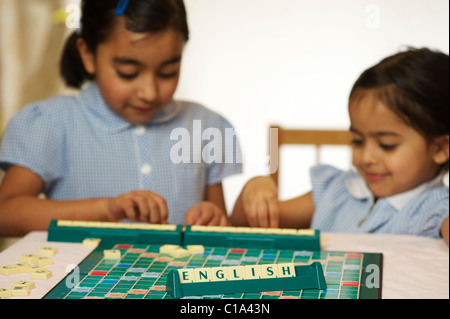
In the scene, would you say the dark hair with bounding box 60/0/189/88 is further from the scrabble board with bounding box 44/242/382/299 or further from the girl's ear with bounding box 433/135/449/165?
the girl's ear with bounding box 433/135/449/165

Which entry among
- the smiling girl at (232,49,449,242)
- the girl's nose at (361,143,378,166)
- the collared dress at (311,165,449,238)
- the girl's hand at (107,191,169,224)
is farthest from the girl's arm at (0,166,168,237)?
the collared dress at (311,165,449,238)

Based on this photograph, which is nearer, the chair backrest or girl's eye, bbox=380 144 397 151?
girl's eye, bbox=380 144 397 151

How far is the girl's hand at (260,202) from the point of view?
62 cm

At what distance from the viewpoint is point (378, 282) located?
0.49 metres

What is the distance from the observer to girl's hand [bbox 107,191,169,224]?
58 centimetres

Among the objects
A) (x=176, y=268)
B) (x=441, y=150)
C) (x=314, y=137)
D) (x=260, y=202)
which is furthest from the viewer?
(x=314, y=137)

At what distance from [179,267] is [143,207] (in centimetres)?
10

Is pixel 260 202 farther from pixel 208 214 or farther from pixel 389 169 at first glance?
pixel 389 169

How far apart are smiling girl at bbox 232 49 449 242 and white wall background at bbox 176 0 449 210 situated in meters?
0.03

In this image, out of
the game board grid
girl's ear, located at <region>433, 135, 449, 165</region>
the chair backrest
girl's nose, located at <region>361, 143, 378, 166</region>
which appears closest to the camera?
the game board grid

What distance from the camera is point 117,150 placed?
0.71m

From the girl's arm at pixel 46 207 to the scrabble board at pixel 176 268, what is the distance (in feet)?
0.13

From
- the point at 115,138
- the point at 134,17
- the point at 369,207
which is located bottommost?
the point at 369,207

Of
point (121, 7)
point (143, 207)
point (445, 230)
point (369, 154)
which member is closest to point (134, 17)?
point (121, 7)
